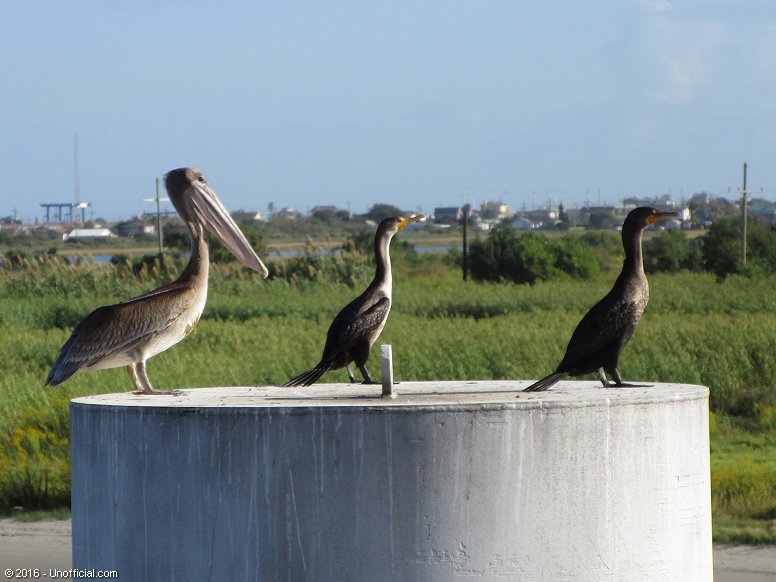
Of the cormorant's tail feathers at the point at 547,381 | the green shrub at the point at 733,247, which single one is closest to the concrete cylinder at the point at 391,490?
the cormorant's tail feathers at the point at 547,381

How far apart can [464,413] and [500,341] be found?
12236 mm

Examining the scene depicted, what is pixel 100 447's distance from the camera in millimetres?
5191

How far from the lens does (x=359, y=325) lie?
588cm

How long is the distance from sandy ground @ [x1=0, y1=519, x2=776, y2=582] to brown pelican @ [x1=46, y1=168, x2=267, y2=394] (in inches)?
155

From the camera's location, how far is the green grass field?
11.3 m

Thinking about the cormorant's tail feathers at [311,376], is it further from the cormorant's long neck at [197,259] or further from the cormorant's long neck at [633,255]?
the cormorant's long neck at [633,255]

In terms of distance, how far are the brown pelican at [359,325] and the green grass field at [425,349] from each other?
4680 millimetres

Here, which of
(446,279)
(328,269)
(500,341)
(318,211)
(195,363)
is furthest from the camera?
(318,211)

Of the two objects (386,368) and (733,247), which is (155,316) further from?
(733,247)

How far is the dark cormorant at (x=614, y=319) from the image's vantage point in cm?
552

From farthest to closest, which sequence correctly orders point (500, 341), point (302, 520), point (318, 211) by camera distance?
point (318, 211)
point (500, 341)
point (302, 520)

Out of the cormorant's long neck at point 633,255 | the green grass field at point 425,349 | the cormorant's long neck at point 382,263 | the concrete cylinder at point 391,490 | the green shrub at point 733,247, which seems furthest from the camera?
the green shrub at point 733,247

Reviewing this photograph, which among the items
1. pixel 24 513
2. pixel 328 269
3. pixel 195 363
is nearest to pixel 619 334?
pixel 24 513

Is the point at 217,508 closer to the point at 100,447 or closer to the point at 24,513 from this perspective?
the point at 100,447
